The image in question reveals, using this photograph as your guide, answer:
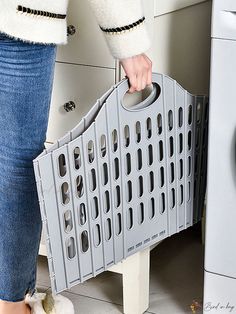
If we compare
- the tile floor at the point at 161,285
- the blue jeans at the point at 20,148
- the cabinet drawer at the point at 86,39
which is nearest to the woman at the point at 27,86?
the blue jeans at the point at 20,148

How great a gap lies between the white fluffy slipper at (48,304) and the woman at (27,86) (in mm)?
63

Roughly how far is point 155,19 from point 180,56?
180 mm

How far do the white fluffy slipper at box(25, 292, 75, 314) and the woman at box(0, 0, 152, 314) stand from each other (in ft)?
0.21

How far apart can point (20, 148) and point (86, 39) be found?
31cm

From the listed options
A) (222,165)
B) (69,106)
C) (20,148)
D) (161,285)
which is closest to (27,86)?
(20,148)

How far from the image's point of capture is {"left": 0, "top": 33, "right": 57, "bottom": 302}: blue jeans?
116cm

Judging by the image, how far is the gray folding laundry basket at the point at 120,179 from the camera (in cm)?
119

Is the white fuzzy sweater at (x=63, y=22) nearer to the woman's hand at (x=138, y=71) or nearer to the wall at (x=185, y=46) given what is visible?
the woman's hand at (x=138, y=71)

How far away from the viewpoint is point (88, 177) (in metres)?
1.24

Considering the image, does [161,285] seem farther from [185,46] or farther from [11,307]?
[185,46]

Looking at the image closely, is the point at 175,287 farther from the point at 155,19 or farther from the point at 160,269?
the point at 155,19

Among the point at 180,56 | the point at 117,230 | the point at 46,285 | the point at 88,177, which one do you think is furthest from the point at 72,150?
the point at 46,285

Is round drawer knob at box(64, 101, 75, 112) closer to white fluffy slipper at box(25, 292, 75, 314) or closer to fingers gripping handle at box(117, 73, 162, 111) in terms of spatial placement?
fingers gripping handle at box(117, 73, 162, 111)

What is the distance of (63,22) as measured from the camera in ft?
3.80
